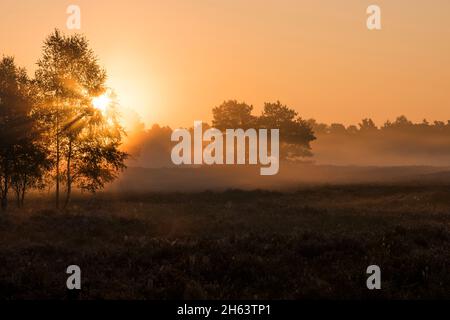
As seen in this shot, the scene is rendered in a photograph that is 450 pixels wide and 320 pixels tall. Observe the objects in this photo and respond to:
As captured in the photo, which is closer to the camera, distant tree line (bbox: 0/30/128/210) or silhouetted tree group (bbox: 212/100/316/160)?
distant tree line (bbox: 0/30/128/210)

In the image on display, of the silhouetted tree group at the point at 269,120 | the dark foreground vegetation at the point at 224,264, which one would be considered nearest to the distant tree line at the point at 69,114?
the dark foreground vegetation at the point at 224,264

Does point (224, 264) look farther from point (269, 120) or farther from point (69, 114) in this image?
point (269, 120)

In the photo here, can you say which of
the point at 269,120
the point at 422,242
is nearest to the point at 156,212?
the point at 422,242

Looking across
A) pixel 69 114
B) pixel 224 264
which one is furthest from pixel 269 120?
pixel 224 264

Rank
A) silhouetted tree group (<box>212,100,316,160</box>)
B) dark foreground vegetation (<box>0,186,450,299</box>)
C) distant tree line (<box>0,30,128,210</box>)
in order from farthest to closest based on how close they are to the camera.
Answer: silhouetted tree group (<box>212,100,316,160</box>)
distant tree line (<box>0,30,128,210</box>)
dark foreground vegetation (<box>0,186,450,299</box>)

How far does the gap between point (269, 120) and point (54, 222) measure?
6919 cm

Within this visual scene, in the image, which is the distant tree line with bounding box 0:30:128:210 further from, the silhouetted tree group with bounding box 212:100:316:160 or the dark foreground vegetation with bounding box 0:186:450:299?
the silhouetted tree group with bounding box 212:100:316:160

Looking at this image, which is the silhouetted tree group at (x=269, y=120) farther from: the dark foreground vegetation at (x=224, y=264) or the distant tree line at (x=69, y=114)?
the dark foreground vegetation at (x=224, y=264)

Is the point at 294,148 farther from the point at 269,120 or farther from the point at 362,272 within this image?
the point at 362,272

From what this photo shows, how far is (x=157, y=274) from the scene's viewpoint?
12.4m

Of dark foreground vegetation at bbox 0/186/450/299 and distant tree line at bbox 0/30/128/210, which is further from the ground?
distant tree line at bbox 0/30/128/210

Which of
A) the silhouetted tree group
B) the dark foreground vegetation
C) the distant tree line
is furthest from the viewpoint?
the silhouetted tree group

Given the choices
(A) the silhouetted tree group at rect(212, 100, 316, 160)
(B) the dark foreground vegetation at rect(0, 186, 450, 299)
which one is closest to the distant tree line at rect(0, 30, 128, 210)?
(B) the dark foreground vegetation at rect(0, 186, 450, 299)
